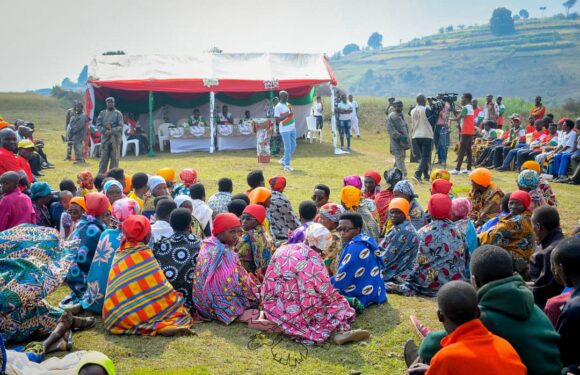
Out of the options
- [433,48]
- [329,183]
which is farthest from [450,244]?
[433,48]

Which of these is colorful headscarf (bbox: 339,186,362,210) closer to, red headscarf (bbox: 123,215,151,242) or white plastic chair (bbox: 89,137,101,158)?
red headscarf (bbox: 123,215,151,242)

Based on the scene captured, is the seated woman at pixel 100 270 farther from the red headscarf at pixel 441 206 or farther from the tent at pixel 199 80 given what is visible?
the tent at pixel 199 80

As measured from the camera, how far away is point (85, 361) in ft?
10.5

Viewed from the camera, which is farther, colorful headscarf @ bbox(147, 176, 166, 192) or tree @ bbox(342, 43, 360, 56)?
tree @ bbox(342, 43, 360, 56)

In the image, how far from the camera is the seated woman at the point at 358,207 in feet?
22.2

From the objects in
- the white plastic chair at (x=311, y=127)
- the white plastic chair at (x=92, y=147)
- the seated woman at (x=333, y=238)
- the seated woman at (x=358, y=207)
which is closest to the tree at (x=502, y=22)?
the white plastic chair at (x=311, y=127)

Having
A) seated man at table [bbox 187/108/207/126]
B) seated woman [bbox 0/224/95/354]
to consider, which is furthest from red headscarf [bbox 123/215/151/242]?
seated man at table [bbox 187/108/207/126]

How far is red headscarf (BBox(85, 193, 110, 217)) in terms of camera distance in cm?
588

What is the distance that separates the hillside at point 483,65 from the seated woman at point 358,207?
91827 mm

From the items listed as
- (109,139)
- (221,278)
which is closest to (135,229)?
(221,278)

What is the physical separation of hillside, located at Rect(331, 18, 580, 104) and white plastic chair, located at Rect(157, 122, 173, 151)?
271 feet

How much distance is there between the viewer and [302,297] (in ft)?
16.8

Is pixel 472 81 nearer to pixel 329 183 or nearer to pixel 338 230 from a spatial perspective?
pixel 329 183

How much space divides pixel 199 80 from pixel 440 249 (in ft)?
46.8
